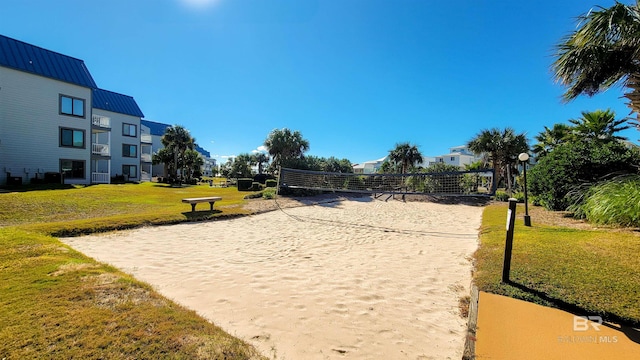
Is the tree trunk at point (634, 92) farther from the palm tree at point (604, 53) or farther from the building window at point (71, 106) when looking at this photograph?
the building window at point (71, 106)

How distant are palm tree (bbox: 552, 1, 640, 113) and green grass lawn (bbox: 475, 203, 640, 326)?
14.6 feet

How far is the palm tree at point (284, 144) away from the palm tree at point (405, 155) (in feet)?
34.4

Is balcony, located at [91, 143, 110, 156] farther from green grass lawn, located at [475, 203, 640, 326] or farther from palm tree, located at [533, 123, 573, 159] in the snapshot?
palm tree, located at [533, 123, 573, 159]

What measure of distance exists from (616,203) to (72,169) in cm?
3213

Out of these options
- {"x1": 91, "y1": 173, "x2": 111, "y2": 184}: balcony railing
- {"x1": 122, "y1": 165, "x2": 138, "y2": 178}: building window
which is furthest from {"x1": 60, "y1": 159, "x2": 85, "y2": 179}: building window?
{"x1": 122, "y1": 165, "x2": 138, "y2": 178}: building window

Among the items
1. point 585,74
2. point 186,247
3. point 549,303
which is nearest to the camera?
point 549,303

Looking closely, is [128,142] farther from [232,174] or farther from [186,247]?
[186,247]

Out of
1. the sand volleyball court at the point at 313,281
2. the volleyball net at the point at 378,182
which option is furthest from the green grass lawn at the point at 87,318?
the volleyball net at the point at 378,182

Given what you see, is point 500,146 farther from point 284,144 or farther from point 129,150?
point 129,150

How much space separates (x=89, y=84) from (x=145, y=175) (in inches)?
796

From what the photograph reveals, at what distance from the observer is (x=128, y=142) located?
33.5 meters

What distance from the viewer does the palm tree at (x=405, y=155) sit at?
29156mm

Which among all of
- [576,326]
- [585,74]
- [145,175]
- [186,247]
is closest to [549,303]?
[576,326]

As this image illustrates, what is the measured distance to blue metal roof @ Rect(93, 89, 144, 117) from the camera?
3105cm
